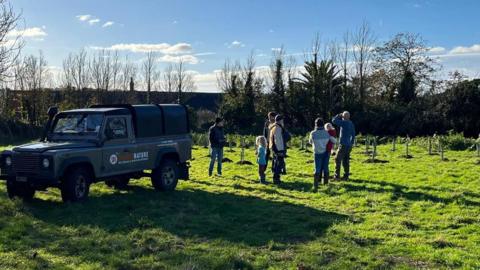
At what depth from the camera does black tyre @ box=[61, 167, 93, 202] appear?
1009 cm

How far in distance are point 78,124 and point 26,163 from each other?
1.55 m

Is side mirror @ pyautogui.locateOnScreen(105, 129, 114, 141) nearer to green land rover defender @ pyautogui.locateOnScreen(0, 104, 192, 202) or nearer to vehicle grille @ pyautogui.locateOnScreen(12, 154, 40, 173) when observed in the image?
green land rover defender @ pyautogui.locateOnScreen(0, 104, 192, 202)

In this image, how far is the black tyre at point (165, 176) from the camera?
12.2 metres

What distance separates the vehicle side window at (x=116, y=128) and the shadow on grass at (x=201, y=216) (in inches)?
54.7

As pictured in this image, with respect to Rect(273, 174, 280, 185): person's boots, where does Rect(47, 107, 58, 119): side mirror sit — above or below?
above

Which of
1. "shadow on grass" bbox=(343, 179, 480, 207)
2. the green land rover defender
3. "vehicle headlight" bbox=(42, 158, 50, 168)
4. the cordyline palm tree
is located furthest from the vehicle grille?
the cordyline palm tree

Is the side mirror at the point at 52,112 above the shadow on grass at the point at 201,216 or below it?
above

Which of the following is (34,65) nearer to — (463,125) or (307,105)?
(307,105)

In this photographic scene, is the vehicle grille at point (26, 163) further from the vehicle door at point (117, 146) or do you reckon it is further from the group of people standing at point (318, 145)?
the group of people standing at point (318, 145)

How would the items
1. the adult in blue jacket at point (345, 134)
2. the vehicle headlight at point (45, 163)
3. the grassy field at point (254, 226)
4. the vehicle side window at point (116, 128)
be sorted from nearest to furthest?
the grassy field at point (254, 226), the vehicle headlight at point (45, 163), the vehicle side window at point (116, 128), the adult in blue jacket at point (345, 134)

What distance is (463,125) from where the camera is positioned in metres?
Answer: 29.1

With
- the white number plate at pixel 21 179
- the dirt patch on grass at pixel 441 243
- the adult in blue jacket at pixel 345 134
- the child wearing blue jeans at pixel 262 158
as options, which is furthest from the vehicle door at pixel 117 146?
the dirt patch on grass at pixel 441 243

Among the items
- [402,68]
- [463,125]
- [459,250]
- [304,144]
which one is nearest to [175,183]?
[459,250]

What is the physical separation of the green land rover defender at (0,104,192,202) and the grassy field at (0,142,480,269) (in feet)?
1.67
